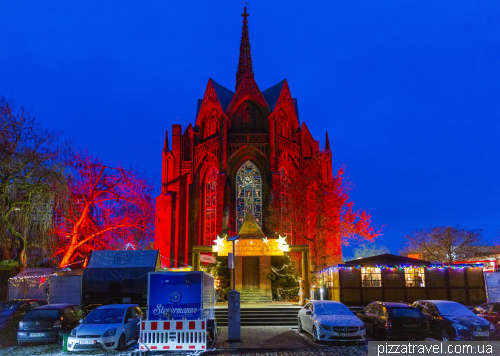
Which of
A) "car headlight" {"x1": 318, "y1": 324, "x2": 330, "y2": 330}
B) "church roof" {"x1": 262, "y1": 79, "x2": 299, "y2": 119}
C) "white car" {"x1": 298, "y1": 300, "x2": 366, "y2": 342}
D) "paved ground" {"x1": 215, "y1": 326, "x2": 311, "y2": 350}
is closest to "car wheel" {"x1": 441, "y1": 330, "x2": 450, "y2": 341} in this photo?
"white car" {"x1": 298, "y1": 300, "x2": 366, "y2": 342}

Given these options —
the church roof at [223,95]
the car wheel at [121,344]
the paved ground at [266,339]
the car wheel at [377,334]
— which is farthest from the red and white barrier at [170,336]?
the church roof at [223,95]

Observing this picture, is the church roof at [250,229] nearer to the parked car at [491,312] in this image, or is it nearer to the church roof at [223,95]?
the church roof at [223,95]

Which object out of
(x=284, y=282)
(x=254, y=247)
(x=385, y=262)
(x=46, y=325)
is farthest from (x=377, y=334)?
(x=284, y=282)

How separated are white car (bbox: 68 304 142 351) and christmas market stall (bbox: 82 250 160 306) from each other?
490cm

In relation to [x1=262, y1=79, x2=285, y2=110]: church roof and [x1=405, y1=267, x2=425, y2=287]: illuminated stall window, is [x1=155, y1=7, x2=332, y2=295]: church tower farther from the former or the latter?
[x1=405, y1=267, x2=425, y2=287]: illuminated stall window

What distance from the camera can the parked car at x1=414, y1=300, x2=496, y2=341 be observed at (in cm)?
1352

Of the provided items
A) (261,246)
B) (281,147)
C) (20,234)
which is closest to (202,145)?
(281,147)

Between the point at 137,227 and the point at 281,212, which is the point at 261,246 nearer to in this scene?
the point at 281,212

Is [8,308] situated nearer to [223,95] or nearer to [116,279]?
[116,279]

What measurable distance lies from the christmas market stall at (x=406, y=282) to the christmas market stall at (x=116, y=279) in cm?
993

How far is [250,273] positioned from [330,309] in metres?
13.1

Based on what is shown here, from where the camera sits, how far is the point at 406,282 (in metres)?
22.1

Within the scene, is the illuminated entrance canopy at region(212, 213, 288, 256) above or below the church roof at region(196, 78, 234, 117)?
below

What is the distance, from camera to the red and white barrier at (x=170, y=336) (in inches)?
474
